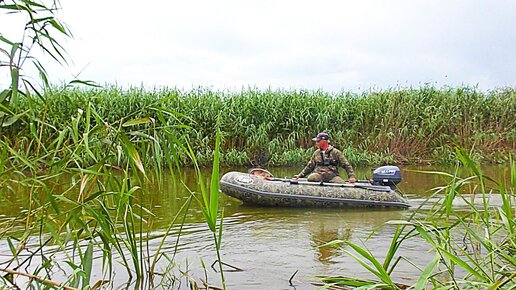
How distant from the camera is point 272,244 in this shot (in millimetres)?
6551

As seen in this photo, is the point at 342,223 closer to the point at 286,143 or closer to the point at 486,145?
the point at 286,143

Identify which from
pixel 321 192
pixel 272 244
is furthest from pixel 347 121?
pixel 272 244

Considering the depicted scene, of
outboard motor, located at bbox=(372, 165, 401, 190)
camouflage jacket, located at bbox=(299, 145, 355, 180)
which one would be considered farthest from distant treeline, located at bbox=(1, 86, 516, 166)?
outboard motor, located at bbox=(372, 165, 401, 190)

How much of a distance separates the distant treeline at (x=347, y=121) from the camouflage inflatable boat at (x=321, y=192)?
6.01m

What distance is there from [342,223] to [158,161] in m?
5.03

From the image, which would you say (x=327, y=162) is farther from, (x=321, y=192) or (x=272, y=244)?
(x=272, y=244)

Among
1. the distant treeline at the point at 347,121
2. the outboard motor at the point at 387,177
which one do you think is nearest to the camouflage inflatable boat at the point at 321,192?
the outboard motor at the point at 387,177

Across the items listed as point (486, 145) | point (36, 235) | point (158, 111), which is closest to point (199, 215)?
point (36, 235)

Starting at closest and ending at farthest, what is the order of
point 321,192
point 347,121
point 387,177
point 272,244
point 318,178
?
point 272,244 < point 321,192 < point 387,177 < point 318,178 < point 347,121

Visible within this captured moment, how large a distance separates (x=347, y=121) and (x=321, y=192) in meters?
8.58

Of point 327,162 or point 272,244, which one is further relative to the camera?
point 327,162

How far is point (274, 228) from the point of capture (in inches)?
300

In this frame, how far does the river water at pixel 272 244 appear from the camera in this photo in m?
5.15

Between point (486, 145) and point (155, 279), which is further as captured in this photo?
point (486, 145)
